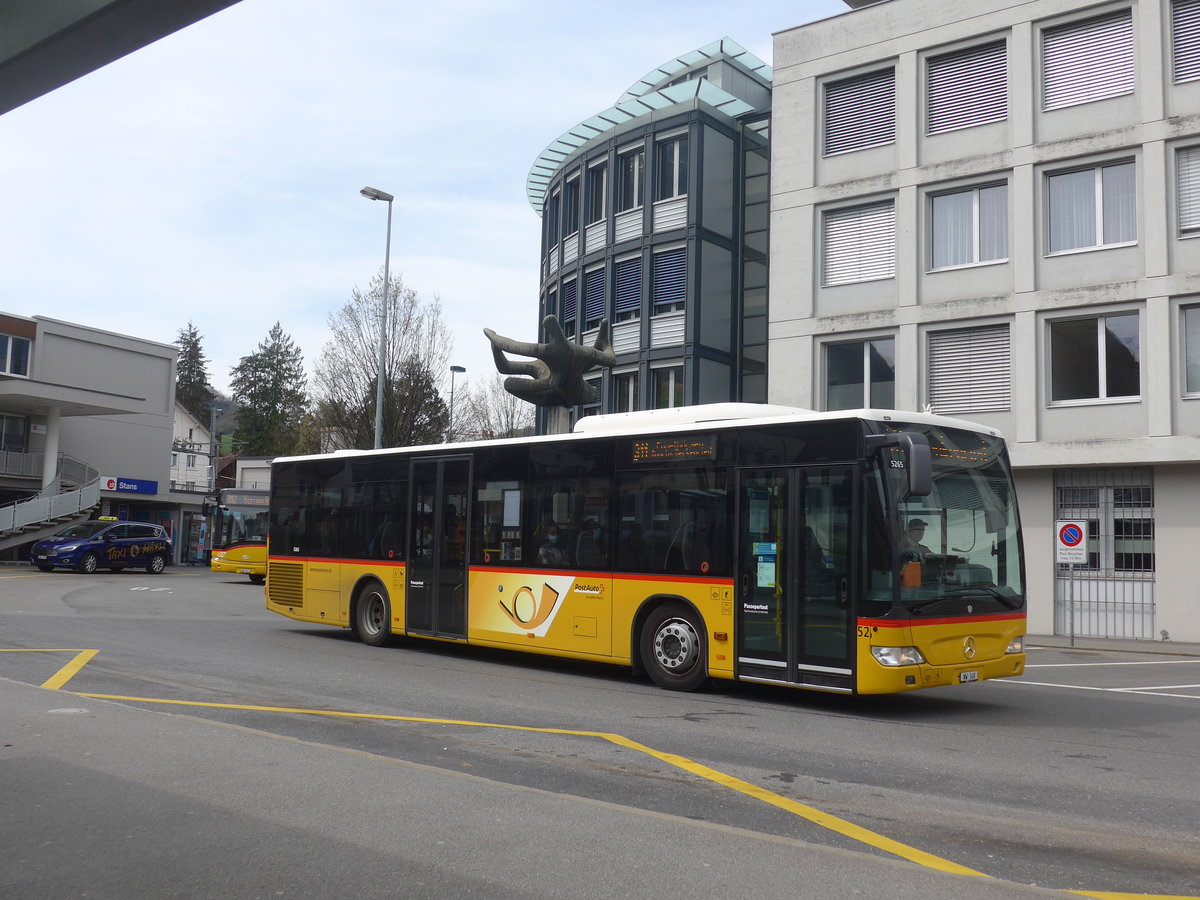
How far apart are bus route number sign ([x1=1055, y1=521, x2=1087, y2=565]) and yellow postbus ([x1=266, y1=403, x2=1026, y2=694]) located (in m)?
9.25

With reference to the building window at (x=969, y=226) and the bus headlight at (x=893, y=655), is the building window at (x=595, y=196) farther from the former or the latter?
the bus headlight at (x=893, y=655)

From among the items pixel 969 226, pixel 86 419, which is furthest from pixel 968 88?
pixel 86 419

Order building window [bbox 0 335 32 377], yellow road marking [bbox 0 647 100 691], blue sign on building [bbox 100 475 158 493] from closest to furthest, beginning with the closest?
yellow road marking [bbox 0 647 100 691]
building window [bbox 0 335 32 377]
blue sign on building [bbox 100 475 158 493]

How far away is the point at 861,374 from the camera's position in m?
25.2

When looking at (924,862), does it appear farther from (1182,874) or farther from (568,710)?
(568,710)

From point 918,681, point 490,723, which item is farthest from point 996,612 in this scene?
point 490,723

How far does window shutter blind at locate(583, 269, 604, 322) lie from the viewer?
3272 cm

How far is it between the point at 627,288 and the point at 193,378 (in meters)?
77.7

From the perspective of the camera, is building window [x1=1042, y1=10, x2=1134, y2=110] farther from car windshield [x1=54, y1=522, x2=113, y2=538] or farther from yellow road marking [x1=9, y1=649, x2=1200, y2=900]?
car windshield [x1=54, y1=522, x2=113, y2=538]

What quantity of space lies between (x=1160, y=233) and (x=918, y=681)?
48.8ft

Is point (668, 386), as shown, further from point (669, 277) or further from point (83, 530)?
point (83, 530)

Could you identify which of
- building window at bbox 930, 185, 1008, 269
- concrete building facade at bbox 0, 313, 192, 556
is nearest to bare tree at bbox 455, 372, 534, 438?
concrete building facade at bbox 0, 313, 192, 556

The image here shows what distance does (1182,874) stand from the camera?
5.32 meters

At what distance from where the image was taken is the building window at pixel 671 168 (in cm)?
3070
